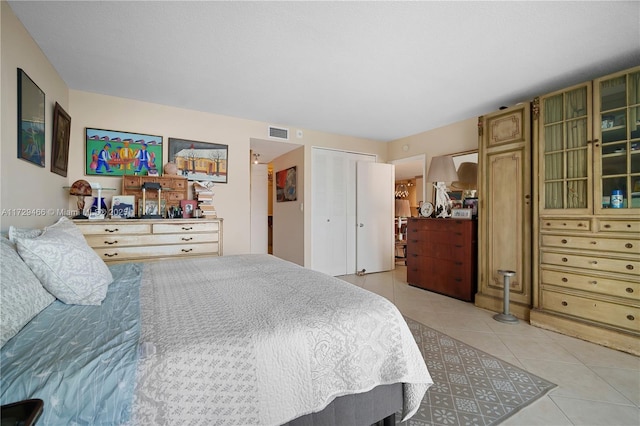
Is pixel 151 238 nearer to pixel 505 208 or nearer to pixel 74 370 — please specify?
pixel 74 370

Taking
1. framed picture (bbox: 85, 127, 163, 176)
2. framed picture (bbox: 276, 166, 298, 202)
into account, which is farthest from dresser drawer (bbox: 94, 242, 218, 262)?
framed picture (bbox: 276, 166, 298, 202)

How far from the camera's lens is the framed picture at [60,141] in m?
2.55

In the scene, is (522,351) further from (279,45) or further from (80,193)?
(80,193)

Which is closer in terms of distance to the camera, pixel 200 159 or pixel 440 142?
pixel 200 159

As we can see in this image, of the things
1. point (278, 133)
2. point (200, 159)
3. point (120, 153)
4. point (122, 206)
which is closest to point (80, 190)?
point (122, 206)

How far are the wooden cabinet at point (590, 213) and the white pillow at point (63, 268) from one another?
359cm

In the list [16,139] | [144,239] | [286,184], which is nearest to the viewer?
[16,139]

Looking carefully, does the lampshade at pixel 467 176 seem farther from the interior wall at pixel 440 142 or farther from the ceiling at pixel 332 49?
the ceiling at pixel 332 49

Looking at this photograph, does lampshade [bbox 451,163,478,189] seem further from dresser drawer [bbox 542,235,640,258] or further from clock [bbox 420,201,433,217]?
dresser drawer [bbox 542,235,640,258]

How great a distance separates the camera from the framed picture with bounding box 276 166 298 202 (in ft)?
16.3

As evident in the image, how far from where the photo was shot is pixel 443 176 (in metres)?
3.89

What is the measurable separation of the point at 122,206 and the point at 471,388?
3713 millimetres

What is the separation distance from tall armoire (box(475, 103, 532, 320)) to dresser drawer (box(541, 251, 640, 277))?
0.81 feet

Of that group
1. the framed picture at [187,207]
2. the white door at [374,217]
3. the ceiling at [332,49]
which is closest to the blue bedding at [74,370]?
the ceiling at [332,49]
